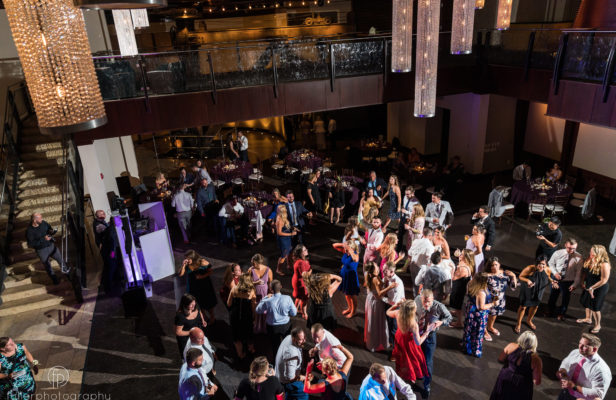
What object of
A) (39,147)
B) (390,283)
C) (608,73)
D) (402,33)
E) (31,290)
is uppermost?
(402,33)

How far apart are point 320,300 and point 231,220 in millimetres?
4060

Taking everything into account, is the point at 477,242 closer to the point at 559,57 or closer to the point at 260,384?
the point at 260,384

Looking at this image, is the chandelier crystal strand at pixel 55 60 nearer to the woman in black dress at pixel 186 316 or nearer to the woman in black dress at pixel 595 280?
the woman in black dress at pixel 186 316

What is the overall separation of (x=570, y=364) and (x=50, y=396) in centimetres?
660

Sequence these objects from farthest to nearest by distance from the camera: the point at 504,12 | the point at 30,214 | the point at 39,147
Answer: the point at 39,147, the point at 30,214, the point at 504,12

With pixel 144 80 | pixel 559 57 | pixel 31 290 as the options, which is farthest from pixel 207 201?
pixel 559 57

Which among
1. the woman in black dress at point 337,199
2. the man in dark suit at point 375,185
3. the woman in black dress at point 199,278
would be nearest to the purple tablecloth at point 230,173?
the woman in black dress at point 337,199

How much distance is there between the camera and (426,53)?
4926mm

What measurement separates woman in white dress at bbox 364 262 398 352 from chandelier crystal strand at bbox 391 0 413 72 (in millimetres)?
2743

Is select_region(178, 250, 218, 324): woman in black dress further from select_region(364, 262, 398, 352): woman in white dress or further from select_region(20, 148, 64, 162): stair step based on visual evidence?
select_region(20, 148, 64, 162): stair step

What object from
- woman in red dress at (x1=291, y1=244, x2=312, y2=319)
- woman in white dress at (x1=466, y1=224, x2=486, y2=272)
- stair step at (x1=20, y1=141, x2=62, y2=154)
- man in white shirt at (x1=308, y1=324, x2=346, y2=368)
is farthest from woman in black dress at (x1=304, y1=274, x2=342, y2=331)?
stair step at (x1=20, y1=141, x2=62, y2=154)

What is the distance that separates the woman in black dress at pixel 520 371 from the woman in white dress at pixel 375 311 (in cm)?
164

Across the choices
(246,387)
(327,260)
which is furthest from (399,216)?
(246,387)

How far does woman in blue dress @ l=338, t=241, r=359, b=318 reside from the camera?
6.65 meters
